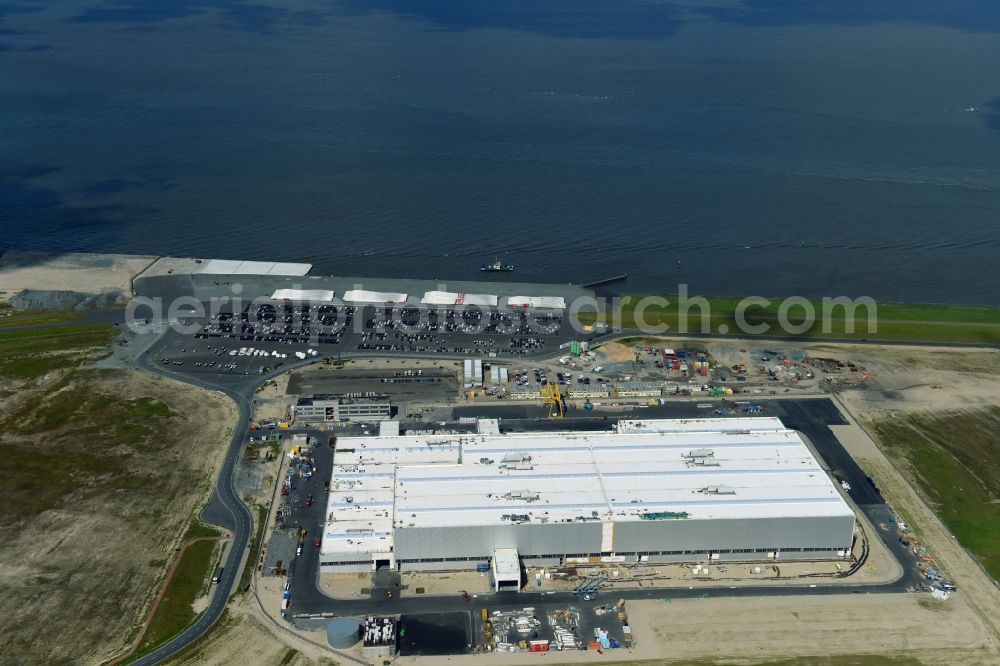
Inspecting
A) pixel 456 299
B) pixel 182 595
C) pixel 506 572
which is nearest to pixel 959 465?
pixel 506 572

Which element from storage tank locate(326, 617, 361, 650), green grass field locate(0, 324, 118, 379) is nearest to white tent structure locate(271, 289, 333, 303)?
green grass field locate(0, 324, 118, 379)

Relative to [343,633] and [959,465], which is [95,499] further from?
[959,465]

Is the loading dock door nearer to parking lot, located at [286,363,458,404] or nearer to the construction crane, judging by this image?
the construction crane

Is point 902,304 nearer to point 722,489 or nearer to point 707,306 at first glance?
point 707,306

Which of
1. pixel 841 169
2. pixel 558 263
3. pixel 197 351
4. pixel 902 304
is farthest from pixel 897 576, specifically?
pixel 841 169

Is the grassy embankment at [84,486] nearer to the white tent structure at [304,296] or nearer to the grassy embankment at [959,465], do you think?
the white tent structure at [304,296]

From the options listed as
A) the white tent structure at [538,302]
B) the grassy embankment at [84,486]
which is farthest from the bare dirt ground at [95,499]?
the white tent structure at [538,302]

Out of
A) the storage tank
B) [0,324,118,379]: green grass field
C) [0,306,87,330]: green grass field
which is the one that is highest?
[0,306,87,330]: green grass field
